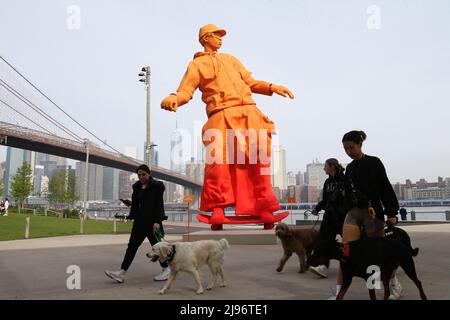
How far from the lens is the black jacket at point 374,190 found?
365 cm

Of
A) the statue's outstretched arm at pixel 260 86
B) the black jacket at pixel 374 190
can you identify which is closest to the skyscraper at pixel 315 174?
the statue's outstretched arm at pixel 260 86

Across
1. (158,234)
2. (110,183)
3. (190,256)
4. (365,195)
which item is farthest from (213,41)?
(110,183)

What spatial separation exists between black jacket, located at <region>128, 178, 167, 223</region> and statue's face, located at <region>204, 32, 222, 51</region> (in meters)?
6.48

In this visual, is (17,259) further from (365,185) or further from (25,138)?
(25,138)

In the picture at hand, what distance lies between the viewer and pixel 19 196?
3488cm

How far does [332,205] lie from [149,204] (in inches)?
91.9

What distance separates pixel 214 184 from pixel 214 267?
556 centimetres

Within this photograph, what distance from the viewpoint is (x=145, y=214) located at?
5.04m

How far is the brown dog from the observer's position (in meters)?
5.53

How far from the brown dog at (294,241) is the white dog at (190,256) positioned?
1232 millimetres

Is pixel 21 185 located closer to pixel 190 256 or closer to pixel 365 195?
pixel 190 256

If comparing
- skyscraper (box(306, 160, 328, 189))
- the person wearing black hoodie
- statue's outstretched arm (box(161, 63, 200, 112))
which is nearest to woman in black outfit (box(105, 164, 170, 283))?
the person wearing black hoodie

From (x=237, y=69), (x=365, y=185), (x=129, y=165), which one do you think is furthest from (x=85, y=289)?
(x=129, y=165)

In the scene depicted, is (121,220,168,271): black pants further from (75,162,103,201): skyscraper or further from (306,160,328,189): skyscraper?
(75,162,103,201): skyscraper
